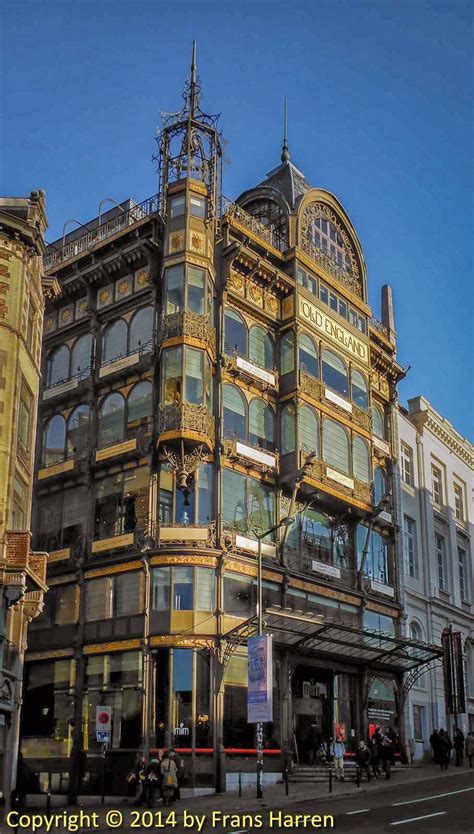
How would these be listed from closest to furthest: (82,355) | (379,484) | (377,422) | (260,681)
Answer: (260,681), (82,355), (379,484), (377,422)

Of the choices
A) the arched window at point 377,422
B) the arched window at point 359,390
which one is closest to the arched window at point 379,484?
the arched window at point 377,422

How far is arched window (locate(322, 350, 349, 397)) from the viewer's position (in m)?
46.4

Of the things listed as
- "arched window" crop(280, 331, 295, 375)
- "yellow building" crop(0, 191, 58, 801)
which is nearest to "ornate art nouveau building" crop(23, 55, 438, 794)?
"arched window" crop(280, 331, 295, 375)

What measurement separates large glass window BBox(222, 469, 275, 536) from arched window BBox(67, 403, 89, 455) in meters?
6.99

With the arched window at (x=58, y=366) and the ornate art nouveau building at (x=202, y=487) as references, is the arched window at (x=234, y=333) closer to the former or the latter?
the ornate art nouveau building at (x=202, y=487)

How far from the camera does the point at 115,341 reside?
42906 millimetres

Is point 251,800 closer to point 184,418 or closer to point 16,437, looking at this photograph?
point 16,437

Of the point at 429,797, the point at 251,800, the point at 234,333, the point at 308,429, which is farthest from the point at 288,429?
the point at 429,797

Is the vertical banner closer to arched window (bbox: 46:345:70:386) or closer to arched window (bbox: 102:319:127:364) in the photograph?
arched window (bbox: 102:319:127:364)

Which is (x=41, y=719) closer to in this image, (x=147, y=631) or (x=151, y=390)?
(x=147, y=631)

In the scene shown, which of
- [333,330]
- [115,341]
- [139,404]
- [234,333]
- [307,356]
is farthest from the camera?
[333,330]

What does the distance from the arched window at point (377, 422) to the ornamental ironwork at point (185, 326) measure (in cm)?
1497

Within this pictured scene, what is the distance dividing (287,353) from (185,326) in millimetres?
6872

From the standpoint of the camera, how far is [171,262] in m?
40.3
